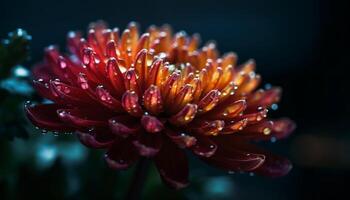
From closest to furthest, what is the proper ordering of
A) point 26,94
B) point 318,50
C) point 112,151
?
1. point 112,151
2. point 26,94
3. point 318,50

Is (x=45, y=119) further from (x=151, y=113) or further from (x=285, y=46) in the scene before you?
(x=285, y=46)

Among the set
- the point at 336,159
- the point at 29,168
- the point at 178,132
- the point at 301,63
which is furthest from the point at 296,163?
the point at 178,132

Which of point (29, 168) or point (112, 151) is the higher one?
point (112, 151)

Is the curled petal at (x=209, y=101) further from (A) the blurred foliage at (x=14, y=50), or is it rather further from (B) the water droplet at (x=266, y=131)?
(A) the blurred foliage at (x=14, y=50)

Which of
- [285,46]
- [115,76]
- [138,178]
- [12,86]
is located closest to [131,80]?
[115,76]

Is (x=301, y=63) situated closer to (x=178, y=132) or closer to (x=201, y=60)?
(x=201, y=60)

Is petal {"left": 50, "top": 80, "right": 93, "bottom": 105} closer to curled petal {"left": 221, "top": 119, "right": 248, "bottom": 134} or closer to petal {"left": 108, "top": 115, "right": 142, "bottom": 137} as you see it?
petal {"left": 108, "top": 115, "right": 142, "bottom": 137}

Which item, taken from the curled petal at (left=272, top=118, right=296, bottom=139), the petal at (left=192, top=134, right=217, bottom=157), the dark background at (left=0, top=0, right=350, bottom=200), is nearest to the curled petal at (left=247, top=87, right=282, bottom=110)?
the curled petal at (left=272, top=118, right=296, bottom=139)
